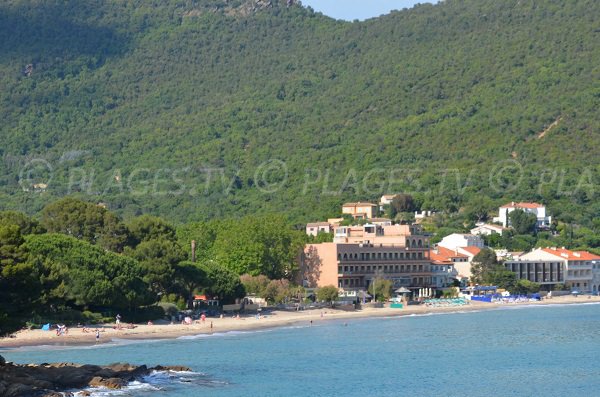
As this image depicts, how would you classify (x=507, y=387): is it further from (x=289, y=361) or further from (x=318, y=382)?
(x=289, y=361)

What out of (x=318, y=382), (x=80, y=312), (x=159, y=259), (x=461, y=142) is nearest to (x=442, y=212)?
(x=461, y=142)

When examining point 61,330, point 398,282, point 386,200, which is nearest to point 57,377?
point 61,330

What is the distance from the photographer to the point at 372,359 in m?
71.2

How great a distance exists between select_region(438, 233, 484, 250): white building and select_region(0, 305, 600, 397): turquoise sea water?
43.9 metres

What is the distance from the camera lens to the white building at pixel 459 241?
458ft

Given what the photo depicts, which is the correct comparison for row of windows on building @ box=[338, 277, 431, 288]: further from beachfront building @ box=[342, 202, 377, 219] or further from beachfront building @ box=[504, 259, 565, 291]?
beachfront building @ box=[342, 202, 377, 219]

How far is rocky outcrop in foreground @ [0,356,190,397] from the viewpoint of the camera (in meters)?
50.9

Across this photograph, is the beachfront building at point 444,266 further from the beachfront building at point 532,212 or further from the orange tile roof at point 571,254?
the beachfront building at point 532,212

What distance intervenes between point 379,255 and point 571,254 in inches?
992

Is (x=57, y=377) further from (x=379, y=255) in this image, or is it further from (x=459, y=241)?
(x=459, y=241)

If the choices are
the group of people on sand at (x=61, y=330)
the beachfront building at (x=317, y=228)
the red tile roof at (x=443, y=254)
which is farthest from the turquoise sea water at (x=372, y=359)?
the beachfront building at (x=317, y=228)

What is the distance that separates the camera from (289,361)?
69875mm

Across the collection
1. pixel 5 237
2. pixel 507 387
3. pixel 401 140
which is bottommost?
pixel 507 387

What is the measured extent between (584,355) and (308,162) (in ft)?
388
